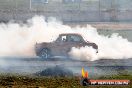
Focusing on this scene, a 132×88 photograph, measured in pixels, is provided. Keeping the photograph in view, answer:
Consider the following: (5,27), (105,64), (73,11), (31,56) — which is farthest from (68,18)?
(105,64)

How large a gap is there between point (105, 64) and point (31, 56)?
18.1ft

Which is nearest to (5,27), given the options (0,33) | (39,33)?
(0,33)

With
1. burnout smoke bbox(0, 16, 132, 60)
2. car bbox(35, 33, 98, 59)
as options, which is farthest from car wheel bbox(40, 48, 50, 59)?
burnout smoke bbox(0, 16, 132, 60)

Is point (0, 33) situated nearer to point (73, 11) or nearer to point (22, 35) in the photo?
point (22, 35)

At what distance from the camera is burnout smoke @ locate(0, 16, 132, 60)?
25.8m

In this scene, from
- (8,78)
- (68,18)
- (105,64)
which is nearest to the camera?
(8,78)

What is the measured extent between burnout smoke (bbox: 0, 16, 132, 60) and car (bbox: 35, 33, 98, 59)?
1.06ft

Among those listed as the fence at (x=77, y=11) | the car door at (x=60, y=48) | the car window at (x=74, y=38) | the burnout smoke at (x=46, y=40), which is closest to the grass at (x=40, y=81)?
the car door at (x=60, y=48)

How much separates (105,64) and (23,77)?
6.37 meters

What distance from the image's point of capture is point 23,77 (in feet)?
59.4

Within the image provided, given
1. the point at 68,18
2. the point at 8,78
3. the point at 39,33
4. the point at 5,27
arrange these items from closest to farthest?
the point at 8,78, the point at 39,33, the point at 5,27, the point at 68,18

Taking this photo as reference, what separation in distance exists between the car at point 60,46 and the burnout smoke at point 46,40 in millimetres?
324

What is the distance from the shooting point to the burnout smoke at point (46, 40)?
2577 centimetres

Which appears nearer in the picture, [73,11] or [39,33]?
[39,33]
